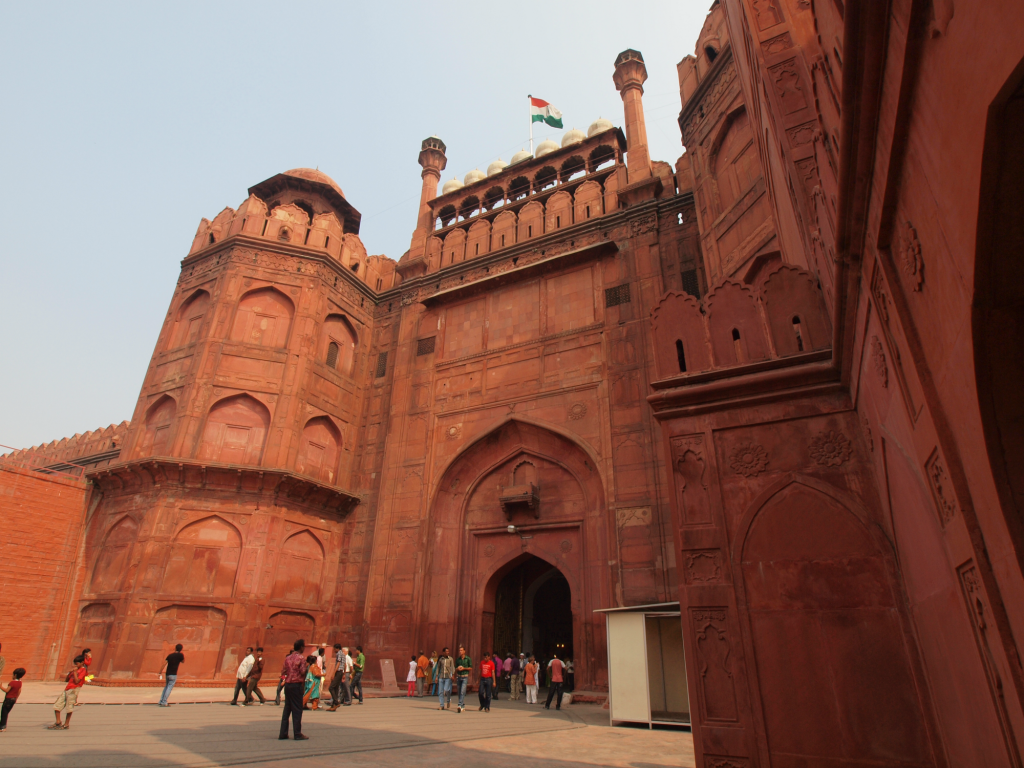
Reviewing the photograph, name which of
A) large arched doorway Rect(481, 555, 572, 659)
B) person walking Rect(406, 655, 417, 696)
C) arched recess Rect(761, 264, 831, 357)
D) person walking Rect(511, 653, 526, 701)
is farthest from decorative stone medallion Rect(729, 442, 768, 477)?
person walking Rect(406, 655, 417, 696)

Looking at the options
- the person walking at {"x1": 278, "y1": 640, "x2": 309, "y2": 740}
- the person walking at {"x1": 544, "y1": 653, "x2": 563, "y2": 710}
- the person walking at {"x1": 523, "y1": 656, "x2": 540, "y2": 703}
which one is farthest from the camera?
the person walking at {"x1": 523, "y1": 656, "x2": 540, "y2": 703}

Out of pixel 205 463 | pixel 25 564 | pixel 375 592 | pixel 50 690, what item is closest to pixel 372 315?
pixel 205 463

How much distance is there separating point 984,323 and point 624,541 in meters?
9.97

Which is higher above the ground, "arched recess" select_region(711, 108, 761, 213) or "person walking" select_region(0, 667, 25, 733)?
"arched recess" select_region(711, 108, 761, 213)

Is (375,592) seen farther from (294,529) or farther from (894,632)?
(894,632)

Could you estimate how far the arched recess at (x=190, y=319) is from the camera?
16453mm

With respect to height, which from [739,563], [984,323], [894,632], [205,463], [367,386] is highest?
[367,386]

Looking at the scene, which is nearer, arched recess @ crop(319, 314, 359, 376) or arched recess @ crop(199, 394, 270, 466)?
arched recess @ crop(199, 394, 270, 466)

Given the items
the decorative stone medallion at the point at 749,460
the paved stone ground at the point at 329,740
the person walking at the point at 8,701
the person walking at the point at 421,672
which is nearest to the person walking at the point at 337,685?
the paved stone ground at the point at 329,740

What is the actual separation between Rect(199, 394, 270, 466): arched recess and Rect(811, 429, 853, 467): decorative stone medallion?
13.3 metres

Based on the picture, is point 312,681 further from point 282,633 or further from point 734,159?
point 734,159

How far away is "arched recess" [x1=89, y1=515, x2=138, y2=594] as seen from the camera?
13.5 m

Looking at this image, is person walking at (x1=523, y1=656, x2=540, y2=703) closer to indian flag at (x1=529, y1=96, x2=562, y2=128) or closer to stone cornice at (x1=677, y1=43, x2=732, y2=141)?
stone cornice at (x1=677, y1=43, x2=732, y2=141)

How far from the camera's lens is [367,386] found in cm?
1812
